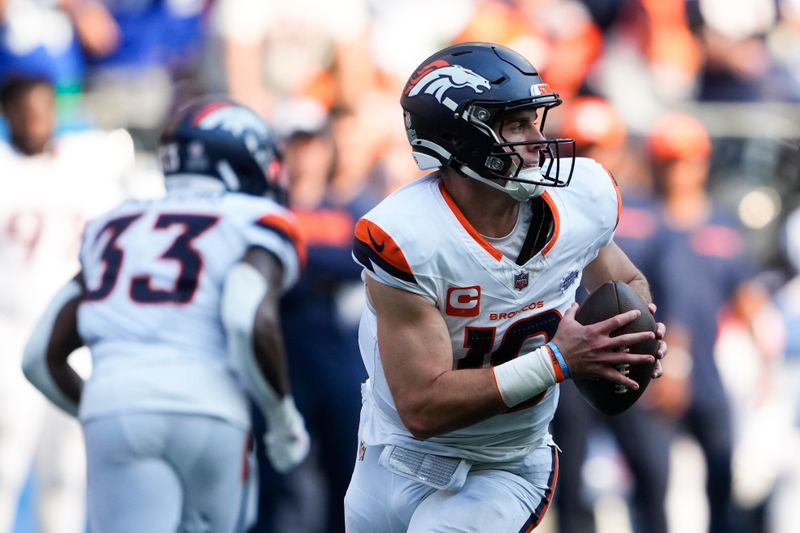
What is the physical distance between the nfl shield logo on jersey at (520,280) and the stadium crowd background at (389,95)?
304 cm

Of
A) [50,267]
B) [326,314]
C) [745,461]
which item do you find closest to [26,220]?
[50,267]

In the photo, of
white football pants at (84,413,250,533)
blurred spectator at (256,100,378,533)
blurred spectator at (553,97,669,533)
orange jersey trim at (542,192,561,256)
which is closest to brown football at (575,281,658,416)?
orange jersey trim at (542,192,561,256)

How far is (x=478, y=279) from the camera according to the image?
11.9ft

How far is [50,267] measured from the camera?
6523 mm

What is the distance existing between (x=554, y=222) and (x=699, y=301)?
3.38 meters

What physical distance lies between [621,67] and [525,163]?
4.98m

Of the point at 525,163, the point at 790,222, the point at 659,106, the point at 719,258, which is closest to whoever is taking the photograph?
the point at 525,163

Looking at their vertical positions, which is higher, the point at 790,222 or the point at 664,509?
the point at 790,222

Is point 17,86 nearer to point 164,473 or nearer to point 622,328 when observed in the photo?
point 164,473

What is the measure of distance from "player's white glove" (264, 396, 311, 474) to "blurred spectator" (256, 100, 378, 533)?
1.46 meters

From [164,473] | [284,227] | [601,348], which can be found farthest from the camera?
[284,227]

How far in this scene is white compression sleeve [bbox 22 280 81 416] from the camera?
4988 millimetres

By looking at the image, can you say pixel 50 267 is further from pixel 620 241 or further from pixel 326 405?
pixel 620 241

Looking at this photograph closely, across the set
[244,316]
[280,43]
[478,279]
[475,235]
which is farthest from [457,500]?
[280,43]
